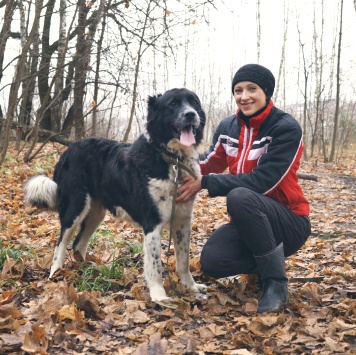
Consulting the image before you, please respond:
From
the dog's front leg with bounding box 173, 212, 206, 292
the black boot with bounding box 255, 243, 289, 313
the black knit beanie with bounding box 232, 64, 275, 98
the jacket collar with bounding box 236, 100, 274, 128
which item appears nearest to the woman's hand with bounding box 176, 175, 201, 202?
the dog's front leg with bounding box 173, 212, 206, 292

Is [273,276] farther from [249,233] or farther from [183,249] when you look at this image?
[183,249]

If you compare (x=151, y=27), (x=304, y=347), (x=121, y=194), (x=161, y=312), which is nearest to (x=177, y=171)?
(x=121, y=194)

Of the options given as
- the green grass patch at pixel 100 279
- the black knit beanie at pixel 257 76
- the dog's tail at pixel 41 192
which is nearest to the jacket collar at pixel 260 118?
the black knit beanie at pixel 257 76

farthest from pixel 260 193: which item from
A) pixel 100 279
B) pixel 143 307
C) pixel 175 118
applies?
pixel 100 279

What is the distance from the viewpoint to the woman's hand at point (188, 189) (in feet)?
10.1

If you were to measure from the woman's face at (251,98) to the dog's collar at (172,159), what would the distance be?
599mm

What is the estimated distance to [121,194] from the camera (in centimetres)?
346

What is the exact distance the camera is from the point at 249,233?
2.81 m

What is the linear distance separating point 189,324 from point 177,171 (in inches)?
43.4

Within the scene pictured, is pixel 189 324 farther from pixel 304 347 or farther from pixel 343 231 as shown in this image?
pixel 343 231

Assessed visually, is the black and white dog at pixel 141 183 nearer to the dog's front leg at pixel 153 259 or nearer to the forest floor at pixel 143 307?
the dog's front leg at pixel 153 259

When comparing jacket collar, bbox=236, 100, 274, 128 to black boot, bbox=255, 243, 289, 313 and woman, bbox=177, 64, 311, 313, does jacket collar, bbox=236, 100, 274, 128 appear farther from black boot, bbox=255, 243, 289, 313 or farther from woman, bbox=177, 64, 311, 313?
black boot, bbox=255, 243, 289, 313

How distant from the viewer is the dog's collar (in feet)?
10.1

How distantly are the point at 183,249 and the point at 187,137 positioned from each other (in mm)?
953
